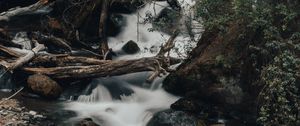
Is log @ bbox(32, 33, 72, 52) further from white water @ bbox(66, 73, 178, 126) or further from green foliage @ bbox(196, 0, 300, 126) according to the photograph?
green foliage @ bbox(196, 0, 300, 126)

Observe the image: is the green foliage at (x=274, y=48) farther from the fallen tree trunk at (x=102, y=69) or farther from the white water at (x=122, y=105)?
the fallen tree trunk at (x=102, y=69)

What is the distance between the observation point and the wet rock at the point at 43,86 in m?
10.7

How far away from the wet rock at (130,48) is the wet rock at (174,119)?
477 cm

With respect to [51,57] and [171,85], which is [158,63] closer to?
[171,85]

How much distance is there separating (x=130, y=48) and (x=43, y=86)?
4088mm

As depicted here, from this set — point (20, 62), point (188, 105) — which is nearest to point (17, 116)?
point (20, 62)

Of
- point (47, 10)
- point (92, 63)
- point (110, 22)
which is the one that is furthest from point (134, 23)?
point (92, 63)

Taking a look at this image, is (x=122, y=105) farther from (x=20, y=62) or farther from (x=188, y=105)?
(x=20, y=62)

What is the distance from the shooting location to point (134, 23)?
637 inches

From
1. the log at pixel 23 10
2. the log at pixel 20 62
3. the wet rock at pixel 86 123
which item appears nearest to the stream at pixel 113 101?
the wet rock at pixel 86 123

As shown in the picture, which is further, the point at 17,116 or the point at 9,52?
the point at 9,52

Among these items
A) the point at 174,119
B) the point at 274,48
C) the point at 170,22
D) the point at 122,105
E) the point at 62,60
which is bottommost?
the point at 122,105

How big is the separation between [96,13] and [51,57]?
139 inches

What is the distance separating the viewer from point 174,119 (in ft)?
30.8
